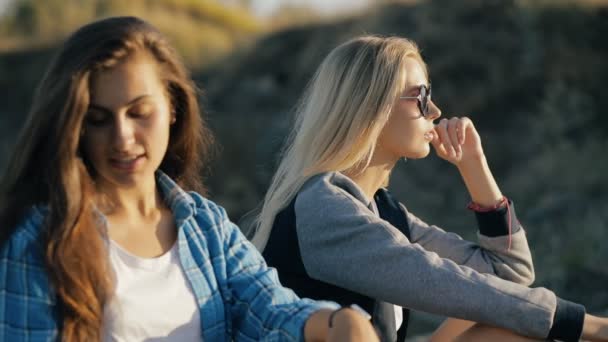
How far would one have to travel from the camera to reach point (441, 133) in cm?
355

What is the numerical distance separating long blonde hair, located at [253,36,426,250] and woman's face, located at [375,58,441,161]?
0.12 ft

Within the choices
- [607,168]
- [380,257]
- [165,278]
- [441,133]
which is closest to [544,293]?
[380,257]

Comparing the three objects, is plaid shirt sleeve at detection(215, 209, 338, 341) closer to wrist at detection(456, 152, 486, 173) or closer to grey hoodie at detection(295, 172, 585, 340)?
grey hoodie at detection(295, 172, 585, 340)

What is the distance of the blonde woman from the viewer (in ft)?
9.74

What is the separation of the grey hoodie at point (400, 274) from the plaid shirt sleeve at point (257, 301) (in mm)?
351

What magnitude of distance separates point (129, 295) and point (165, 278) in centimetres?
11

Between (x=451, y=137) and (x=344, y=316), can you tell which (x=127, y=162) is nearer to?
(x=344, y=316)

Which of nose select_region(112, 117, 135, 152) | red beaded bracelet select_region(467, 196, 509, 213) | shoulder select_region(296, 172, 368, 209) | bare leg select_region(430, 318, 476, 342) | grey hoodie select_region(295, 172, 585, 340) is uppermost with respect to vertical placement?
nose select_region(112, 117, 135, 152)

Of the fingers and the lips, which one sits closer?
the lips

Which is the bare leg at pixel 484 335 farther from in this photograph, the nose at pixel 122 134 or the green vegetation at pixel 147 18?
the green vegetation at pixel 147 18

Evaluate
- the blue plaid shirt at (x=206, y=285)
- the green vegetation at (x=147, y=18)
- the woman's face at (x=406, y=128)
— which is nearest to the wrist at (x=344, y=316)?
the blue plaid shirt at (x=206, y=285)

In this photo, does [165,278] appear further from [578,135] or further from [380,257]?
[578,135]

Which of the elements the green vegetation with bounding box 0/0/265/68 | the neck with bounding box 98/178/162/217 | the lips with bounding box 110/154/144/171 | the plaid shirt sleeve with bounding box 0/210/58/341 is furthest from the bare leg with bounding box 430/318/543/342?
the green vegetation with bounding box 0/0/265/68

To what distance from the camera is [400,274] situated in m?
2.97
